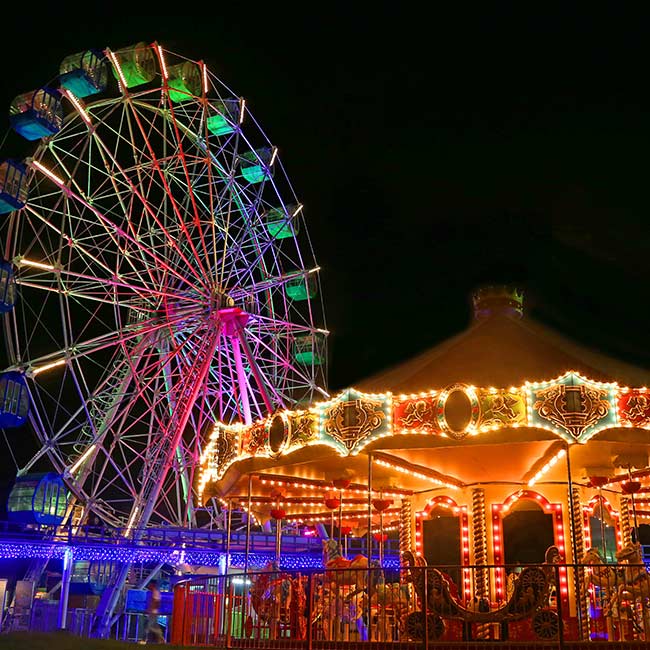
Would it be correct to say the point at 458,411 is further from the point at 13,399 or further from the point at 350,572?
the point at 13,399

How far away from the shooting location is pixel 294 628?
9844 millimetres

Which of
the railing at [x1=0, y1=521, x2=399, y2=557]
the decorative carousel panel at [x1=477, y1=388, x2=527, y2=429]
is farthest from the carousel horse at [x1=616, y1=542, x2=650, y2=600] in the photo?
the railing at [x1=0, y1=521, x2=399, y2=557]

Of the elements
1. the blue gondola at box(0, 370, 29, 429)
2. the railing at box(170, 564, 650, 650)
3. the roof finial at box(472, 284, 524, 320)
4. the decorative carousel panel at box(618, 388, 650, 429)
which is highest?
the roof finial at box(472, 284, 524, 320)

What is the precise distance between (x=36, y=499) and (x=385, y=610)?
54.9ft

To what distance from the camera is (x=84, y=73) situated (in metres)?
20.1

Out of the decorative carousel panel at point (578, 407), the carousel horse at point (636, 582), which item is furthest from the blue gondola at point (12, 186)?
the carousel horse at point (636, 582)

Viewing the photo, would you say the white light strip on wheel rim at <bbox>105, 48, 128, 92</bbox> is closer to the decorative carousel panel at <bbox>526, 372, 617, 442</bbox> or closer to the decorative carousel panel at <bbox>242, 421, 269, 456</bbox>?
the decorative carousel panel at <bbox>242, 421, 269, 456</bbox>

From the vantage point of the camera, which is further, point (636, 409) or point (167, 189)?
point (167, 189)

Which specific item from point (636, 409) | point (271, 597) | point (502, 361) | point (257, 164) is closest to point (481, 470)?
point (502, 361)

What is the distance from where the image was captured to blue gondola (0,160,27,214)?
1934cm

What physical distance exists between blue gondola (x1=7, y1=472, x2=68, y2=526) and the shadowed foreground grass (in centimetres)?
1226

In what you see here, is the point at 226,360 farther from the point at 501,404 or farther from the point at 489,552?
the point at 501,404

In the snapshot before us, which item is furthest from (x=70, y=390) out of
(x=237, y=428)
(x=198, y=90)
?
(x=237, y=428)

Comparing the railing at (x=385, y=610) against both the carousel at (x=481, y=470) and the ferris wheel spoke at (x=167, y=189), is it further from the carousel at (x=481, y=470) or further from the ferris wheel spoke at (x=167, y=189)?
the ferris wheel spoke at (x=167, y=189)
